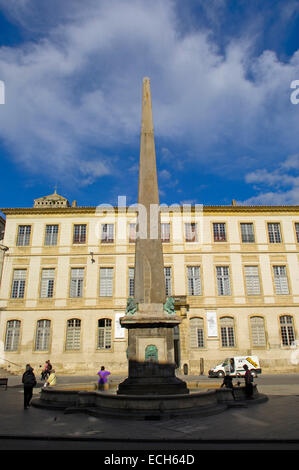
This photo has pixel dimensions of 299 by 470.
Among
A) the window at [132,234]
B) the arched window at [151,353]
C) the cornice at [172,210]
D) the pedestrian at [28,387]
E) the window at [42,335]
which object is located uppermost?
the cornice at [172,210]

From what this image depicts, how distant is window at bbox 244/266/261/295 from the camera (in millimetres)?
22469

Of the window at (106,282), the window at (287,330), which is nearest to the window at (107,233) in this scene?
the window at (106,282)

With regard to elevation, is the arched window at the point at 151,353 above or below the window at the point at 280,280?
below

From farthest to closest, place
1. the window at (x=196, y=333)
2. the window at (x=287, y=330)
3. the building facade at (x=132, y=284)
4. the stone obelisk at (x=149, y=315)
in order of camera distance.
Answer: the window at (x=287, y=330) < the window at (x=196, y=333) < the building facade at (x=132, y=284) < the stone obelisk at (x=149, y=315)

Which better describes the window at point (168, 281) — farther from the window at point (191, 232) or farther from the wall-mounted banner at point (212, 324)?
the wall-mounted banner at point (212, 324)

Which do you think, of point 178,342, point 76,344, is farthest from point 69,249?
point 178,342

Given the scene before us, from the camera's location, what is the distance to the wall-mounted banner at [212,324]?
2147cm

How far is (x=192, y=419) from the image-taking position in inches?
252

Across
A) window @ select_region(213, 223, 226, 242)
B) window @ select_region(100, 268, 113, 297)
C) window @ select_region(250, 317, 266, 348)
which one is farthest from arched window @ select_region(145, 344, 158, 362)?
window @ select_region(213, 223, 226, 242)

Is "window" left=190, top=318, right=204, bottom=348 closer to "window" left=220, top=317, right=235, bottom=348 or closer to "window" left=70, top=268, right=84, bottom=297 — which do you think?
"window" left=220, top=317, right=235, bottom=348

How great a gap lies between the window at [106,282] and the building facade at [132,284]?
0.06 metres

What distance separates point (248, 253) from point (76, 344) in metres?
12.5

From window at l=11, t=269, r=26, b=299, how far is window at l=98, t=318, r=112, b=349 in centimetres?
549
